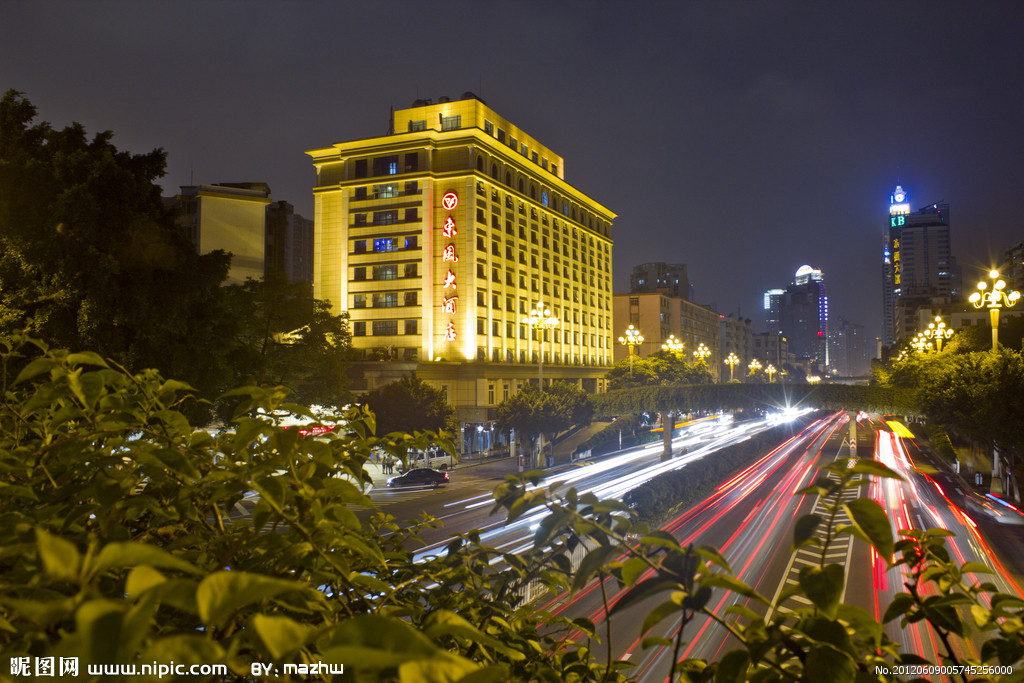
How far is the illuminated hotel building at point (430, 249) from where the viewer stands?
48.6 meters

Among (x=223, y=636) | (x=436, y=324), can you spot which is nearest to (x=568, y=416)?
(x=436, y=324)

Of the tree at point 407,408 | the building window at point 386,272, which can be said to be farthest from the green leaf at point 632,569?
the building window at point 386,272

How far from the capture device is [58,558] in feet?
2.60

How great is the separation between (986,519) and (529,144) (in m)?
50.0

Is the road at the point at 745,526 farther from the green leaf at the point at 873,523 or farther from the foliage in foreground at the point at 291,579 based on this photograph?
the green leaf at the point at 873,523

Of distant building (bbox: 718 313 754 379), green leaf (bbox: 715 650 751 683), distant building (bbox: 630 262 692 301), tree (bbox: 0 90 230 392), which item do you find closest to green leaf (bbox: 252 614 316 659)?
green leaf (bbox: 715 650 751 683)

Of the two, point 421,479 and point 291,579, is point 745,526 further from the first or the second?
point 291,579

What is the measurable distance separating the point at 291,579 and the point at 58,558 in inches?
35.6

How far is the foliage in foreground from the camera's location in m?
0.75

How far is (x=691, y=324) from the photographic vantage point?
11319cm

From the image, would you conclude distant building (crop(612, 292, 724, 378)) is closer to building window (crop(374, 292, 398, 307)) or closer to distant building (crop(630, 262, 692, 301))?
building window (crop(374, 292, 398, 307))

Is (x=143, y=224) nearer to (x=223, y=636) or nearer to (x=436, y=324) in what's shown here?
(x=223, y=636)

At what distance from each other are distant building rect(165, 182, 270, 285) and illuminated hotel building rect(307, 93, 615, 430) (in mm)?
5539

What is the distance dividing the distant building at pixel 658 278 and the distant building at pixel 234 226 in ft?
498
